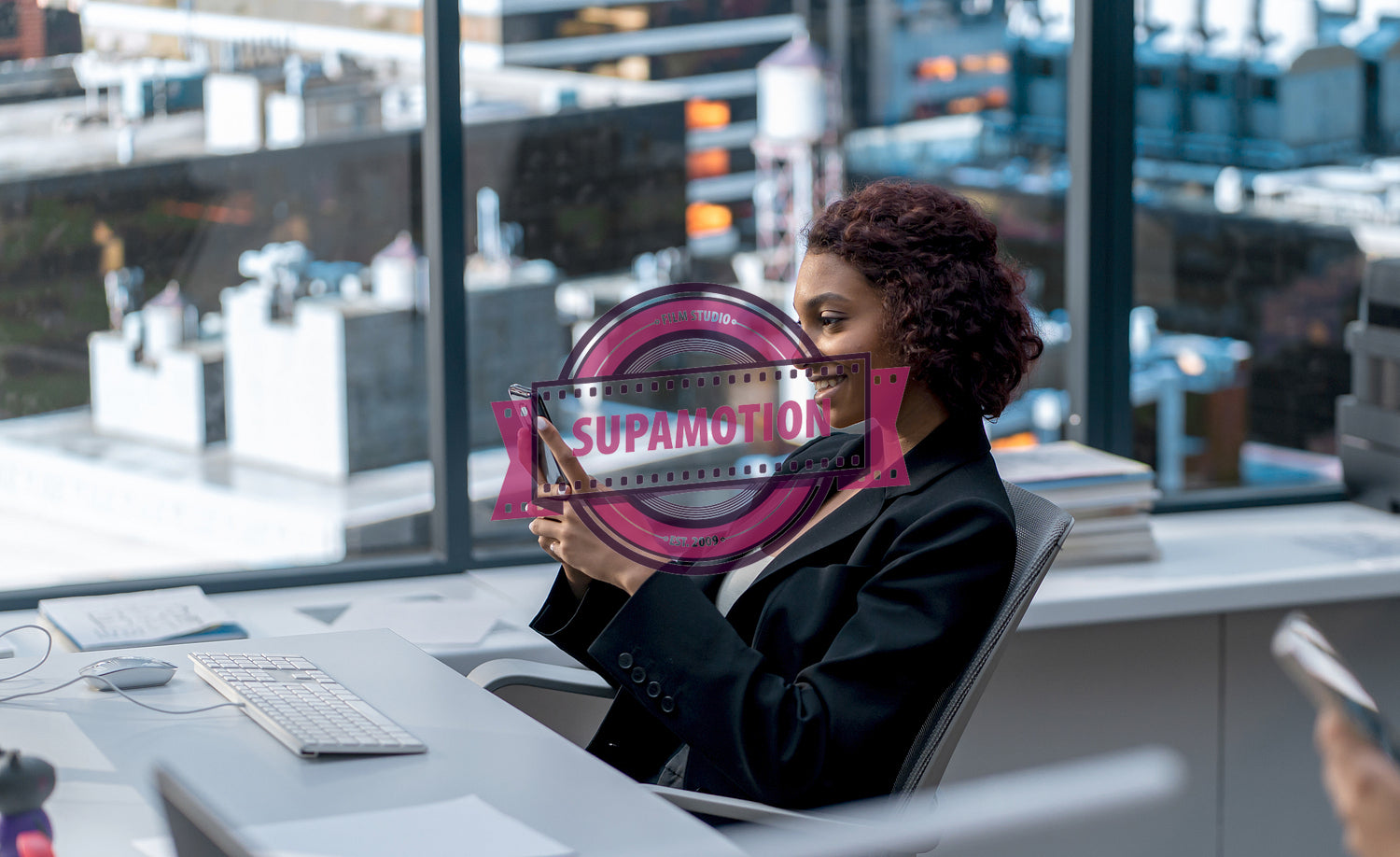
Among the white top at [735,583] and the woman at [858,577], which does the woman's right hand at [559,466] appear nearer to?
the woman at [858,577]

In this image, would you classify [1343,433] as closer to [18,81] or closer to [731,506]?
[731,506]

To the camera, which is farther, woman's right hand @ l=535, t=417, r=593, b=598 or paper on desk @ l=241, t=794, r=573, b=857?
→ woman's right hand @ l=535, t=417, r=593, b=598

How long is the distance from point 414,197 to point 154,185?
1.51 ft

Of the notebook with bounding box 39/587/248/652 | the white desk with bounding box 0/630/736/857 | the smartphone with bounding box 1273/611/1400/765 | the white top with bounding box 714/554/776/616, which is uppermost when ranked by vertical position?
the smartphone with bounding box 1273/611/1400/765

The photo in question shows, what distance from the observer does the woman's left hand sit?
167 cm

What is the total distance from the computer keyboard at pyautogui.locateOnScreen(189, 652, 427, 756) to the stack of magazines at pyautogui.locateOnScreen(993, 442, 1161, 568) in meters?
1.38

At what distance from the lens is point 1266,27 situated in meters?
3.30

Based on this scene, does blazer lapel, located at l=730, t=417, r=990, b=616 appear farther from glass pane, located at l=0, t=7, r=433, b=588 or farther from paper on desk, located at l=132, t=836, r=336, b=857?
glass pane, located at l=0, t=7, r=433, b=588

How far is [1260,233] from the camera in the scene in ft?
11.0

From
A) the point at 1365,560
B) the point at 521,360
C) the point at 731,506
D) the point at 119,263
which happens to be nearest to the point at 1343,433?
the point at 1365,560

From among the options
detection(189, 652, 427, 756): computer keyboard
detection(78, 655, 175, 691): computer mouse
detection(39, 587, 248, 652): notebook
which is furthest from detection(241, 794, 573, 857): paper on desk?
detection(39, 587, 248, 652): notebook

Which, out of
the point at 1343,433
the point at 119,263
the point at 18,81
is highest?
the point at 18,81

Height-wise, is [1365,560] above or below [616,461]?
below

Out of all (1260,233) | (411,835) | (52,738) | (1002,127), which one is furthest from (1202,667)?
(52,738)
